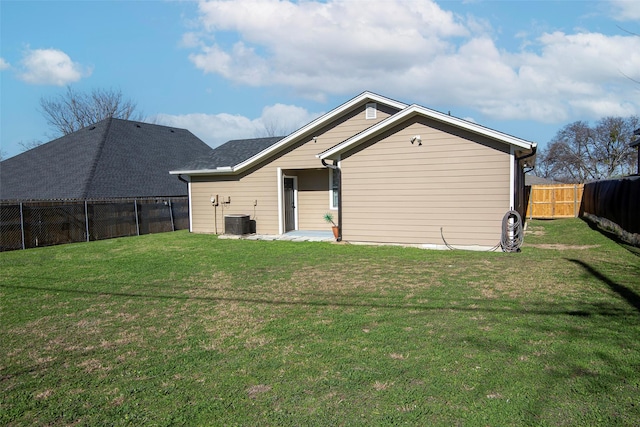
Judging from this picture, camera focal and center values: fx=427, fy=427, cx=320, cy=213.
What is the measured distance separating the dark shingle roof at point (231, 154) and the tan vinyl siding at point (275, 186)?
0.46 meters

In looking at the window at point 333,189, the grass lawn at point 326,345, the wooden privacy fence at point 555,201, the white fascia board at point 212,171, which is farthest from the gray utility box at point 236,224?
the wooden privacy fence at point 555,201

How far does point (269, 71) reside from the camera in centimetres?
2523

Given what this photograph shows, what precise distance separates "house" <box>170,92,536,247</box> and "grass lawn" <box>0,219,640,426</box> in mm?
2679

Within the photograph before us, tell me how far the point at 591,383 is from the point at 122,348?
167 inches

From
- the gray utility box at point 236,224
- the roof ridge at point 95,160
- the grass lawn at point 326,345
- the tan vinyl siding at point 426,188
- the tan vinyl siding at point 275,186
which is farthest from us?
the roof ridge at point 95,160

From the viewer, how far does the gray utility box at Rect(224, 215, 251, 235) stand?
552 inches

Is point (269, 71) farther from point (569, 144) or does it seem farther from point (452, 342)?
point (569, 144)

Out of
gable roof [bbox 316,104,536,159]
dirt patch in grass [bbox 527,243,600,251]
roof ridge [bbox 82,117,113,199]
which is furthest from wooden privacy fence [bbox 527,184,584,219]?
roof ridge [bbox 82,117,113,199]

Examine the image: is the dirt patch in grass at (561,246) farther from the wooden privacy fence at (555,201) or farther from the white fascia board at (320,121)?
the wooden privacy fence at (555,201)

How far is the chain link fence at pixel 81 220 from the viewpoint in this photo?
1227 centimetres

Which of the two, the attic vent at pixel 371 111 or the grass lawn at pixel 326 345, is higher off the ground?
the attic vent at pixel 371 111

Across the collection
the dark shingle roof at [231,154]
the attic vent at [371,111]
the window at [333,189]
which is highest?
the attic vent at [371,111]

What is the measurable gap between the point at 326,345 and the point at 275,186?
10404 mm

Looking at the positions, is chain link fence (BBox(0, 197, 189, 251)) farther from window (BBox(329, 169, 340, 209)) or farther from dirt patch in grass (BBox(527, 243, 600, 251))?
dirt patch in grass (BBox(527, 243, 600, 251))
